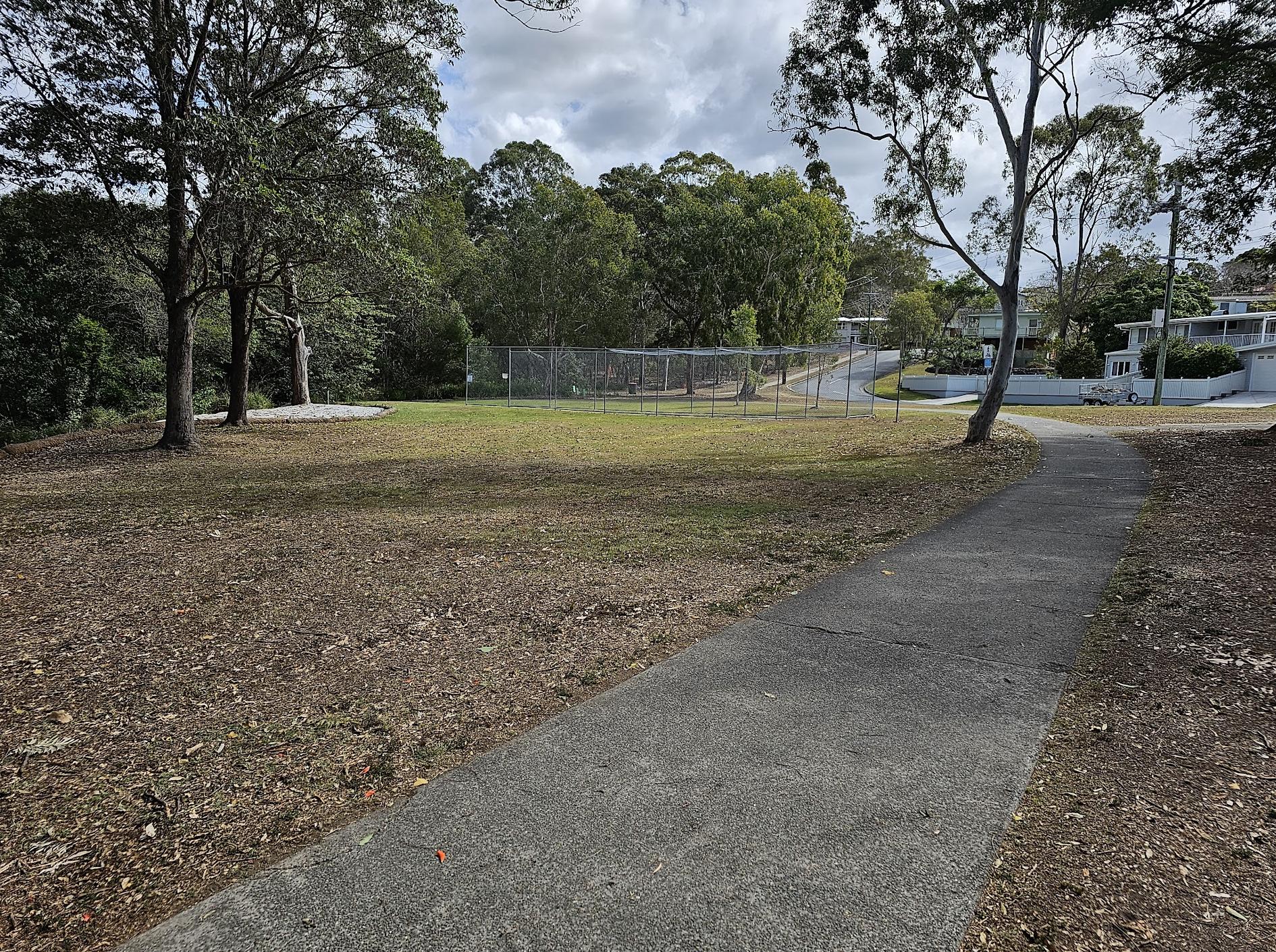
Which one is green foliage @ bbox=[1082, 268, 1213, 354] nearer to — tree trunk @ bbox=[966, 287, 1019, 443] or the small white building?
the small white building

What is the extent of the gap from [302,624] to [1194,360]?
47855mm

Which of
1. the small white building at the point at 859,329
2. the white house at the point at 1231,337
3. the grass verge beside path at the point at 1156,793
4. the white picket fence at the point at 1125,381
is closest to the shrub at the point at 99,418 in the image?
the grass verge beside path at the point at 1156,793

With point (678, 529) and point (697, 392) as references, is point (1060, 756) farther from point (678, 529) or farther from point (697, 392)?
point (697, 392)

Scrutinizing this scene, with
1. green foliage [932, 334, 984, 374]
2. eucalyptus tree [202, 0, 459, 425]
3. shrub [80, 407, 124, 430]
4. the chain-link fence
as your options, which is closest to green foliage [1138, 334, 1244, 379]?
green foliage [932, 334, 984, 374]

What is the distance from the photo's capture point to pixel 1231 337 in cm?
4644

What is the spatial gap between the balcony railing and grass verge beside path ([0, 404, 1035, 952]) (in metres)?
44.1

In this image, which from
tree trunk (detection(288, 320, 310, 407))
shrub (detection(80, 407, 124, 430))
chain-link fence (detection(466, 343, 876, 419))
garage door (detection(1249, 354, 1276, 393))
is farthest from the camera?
garage door (detection(1249, 354, 1276, 393))

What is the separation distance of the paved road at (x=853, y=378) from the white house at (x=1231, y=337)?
611 inches

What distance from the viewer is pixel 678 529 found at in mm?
7246

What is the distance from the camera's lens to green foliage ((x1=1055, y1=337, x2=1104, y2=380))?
45.4m

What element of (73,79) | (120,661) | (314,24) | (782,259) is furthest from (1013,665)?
(782,259)

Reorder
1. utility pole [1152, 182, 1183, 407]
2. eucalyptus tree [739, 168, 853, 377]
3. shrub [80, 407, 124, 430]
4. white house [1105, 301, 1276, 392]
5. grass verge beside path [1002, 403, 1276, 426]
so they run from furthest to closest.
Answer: white house [1105, 301, 1276, 392] < eucalyptus tree [739, 168, 853, 377] < utility pole [1152, 182, 1183, 407] < shrub [80, 407, 124, 430] < grass verge beside path [1002, 403, 1276, 426]

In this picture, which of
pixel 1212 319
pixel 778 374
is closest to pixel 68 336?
pixel 778 374

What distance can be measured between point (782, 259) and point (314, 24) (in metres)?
29.9
